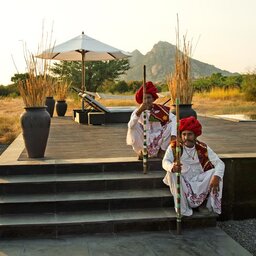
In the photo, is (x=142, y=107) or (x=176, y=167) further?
(x=142, y=107)

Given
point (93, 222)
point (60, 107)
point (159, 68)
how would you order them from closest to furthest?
point (93, 222) < point (60, 107) < point (159, 68)

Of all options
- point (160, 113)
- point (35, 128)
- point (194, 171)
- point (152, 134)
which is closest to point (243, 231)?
point (194, 171)

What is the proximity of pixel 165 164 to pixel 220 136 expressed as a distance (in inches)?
158

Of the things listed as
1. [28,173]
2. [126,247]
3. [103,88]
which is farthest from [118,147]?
[103,88]

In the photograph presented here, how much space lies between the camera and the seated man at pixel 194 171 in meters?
4.59

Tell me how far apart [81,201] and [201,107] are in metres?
15.9

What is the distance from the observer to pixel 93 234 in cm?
450

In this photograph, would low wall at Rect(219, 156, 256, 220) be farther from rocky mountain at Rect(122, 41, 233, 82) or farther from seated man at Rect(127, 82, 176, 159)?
rocky mountain at Rect(122, 41, 233, 82)

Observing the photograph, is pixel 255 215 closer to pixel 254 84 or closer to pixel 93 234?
pixel 93 234

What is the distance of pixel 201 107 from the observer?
2019cm

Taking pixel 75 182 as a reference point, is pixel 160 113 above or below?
above

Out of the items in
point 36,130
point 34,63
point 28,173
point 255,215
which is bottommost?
point 255,215

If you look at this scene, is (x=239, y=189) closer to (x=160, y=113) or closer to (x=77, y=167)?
(x=160, y=113)

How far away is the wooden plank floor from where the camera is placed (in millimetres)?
6236
